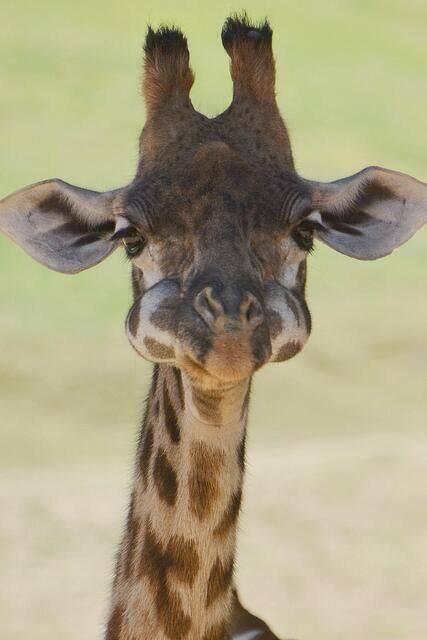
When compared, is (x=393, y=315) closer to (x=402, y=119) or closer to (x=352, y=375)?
(x=352, y=375)

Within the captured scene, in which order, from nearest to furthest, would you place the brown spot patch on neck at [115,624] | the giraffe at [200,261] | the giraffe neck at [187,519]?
the giraffe at [200,261], the giraffe neck at [187,519], the brown spot patch on neck at [115,624]

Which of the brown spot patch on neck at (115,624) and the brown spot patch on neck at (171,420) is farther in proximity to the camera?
the brown spot patch on neck at (115,624)

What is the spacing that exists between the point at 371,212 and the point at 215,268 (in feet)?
3.84

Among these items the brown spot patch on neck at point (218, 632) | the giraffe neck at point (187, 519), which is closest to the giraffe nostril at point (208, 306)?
the giraffe neck at point (187, 519)

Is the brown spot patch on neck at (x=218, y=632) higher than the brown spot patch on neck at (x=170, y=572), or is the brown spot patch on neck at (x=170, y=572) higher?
the brown spot patch on neck at (x=170, y=572)

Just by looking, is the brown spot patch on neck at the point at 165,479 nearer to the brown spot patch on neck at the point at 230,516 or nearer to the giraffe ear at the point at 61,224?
the brown spot patch on neck at the point at 230,516

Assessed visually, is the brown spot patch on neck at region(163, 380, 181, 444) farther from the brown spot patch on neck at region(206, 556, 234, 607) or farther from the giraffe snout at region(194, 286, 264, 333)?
the giraffe snout at region(194, 286, 264, 333)

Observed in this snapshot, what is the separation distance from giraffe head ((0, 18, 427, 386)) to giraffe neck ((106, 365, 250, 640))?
37 cm

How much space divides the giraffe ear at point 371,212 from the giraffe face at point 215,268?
34 cm

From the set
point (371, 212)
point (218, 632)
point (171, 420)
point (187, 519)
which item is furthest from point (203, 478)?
point (371, 212)

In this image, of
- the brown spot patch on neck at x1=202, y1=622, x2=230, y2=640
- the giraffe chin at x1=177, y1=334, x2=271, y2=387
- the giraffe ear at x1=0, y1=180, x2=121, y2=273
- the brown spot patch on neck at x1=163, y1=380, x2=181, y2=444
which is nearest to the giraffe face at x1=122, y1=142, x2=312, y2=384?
the giraffe chin at x1=177, y1=334, x2=271, y2=387

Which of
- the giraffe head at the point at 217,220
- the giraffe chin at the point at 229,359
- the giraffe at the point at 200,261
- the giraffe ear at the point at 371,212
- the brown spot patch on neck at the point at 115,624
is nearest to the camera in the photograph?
the giraffe chin at the point at 229,359

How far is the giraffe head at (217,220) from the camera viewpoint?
206 inches

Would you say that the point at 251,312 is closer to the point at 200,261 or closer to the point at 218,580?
the point at 200,261
